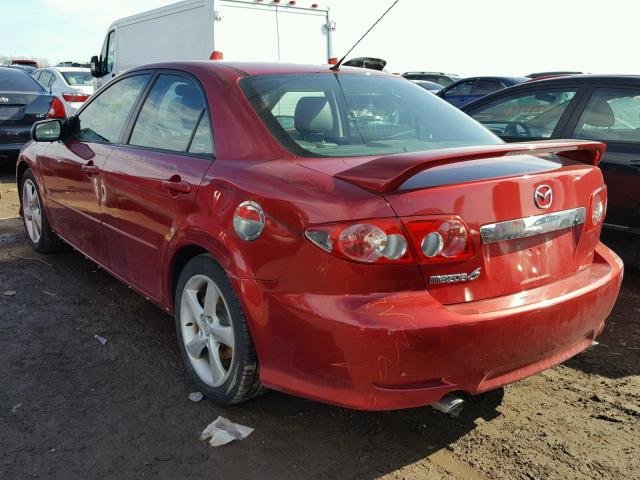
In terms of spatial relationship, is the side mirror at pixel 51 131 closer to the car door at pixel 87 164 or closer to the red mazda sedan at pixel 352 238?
the car door at pixel 87 164

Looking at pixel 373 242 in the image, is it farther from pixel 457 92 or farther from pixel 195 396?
pixel 457 92

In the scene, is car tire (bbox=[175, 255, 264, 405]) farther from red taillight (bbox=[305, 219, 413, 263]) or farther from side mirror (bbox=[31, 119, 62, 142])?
side mirror (bbox=[31, 119, 62, 142])

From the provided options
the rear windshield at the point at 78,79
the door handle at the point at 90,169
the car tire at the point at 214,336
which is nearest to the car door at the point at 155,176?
the door handle at the point at 90,169

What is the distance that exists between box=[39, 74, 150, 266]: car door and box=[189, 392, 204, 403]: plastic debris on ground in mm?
1329

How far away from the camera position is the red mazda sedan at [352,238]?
2191mm

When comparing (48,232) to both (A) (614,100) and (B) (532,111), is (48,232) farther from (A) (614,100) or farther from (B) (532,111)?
(A) (614,100)

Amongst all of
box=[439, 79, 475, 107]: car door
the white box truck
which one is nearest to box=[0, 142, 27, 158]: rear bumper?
the white box truck

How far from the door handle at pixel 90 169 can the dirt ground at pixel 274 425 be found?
0.99 metres

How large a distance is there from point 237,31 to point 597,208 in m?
8.82

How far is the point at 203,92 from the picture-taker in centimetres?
311

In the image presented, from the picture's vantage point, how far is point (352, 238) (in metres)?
2.19

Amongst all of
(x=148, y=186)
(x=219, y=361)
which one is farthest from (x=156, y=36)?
(x=219, y=361)

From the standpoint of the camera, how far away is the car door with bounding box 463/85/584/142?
4.79 metres

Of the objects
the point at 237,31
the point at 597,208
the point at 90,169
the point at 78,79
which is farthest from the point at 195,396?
the point at 78,79
